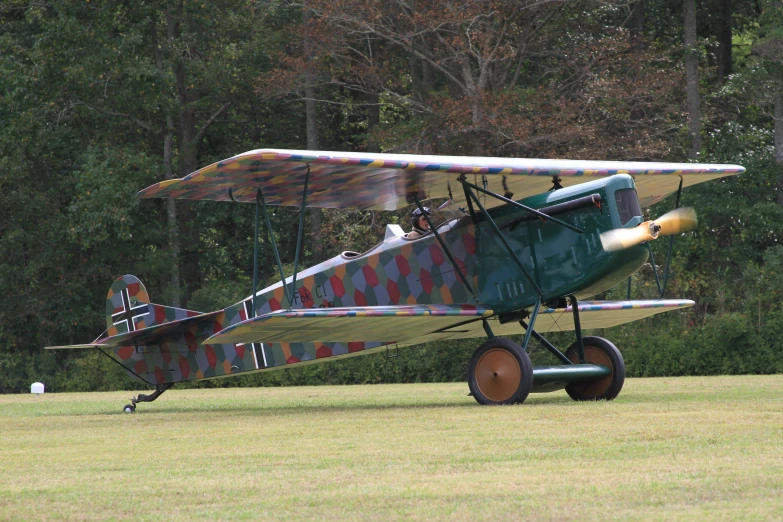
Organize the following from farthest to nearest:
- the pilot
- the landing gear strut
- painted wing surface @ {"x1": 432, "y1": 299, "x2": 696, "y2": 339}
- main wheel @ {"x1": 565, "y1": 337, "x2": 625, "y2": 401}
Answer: the landing gear strut
painted wing surface @ {"x1": 432, "y1": 299, "x2": 696, "y2": 339}
the pilot
main wheel @ {"x1": 565, "y1": 337, "x2": 625, "y2": 401}

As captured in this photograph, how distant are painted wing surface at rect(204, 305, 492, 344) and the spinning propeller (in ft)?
6.60

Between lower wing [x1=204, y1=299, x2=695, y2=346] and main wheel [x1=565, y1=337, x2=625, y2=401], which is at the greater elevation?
lower wing [x1=204, y1=299, x2=695, y2=346]

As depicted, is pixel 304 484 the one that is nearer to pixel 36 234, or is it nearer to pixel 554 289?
pixel 554 289

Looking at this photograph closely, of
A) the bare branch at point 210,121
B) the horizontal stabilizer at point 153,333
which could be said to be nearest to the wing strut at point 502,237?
the horizontal stabilizer at point 153,333

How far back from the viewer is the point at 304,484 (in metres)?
6.99

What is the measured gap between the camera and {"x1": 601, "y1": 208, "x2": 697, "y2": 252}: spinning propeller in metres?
12.7

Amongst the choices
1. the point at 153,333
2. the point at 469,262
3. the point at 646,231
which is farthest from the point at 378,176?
the point at 153,333

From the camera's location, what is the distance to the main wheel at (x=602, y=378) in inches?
555

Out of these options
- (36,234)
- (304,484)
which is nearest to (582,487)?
(304,484)

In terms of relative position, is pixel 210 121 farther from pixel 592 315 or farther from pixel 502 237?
pixel 502 237

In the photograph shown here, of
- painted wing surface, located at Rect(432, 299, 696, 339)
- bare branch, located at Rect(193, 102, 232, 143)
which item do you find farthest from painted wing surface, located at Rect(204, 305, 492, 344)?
bare branch, located at Rect(193, 102, 232, 143)

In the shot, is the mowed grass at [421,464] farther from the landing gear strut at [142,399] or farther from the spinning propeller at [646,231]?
the landing gear strut at [142,399]

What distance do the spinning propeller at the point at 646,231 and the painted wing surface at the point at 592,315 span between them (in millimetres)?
1745

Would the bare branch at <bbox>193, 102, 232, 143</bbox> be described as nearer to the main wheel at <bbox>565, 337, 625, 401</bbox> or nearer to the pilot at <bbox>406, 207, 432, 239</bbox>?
the pilot at <bbox>406, 207, 432, 239</bbox>
